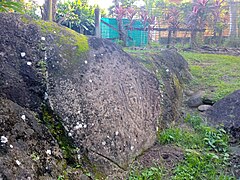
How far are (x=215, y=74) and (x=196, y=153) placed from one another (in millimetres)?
2867

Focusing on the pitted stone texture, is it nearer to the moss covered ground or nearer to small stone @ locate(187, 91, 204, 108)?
the moss covered ground

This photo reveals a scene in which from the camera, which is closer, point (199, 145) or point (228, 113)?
point (199, 145)

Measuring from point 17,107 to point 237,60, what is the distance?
5.74 meters

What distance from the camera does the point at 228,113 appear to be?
3.93 metres

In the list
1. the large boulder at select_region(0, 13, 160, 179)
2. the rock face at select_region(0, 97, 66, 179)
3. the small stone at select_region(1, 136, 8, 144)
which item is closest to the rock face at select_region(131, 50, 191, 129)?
the large boulder at select_region(0, 13, 160, 179)

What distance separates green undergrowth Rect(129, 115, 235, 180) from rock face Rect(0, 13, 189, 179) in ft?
0.76

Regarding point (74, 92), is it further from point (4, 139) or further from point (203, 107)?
point (203, 107)

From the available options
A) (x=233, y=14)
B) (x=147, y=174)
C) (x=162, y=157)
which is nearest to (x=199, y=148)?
(x=162, y=157)

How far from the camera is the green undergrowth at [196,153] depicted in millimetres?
2730

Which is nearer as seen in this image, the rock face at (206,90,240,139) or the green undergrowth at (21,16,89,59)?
the green undergrowth at (21,16,89,59)

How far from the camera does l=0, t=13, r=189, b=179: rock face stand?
87.0 inches

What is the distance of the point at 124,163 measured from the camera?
9.07ft

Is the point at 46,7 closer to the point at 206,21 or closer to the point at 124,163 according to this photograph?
the point at 124,163

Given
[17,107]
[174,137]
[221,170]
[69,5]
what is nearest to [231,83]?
[174,137]
